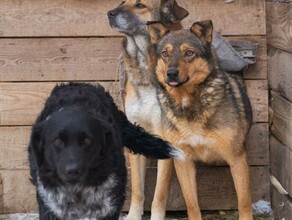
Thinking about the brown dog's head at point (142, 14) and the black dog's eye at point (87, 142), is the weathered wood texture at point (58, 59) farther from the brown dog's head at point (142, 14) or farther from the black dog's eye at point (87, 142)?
the black dog's eye at point (87, 142)

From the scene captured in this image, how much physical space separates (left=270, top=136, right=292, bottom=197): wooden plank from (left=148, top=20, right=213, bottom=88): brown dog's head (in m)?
0.92

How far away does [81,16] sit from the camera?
615 cm

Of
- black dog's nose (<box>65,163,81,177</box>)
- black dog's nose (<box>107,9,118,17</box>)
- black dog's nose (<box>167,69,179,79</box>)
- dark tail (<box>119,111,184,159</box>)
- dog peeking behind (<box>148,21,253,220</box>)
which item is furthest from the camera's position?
black dog's nose (<box>107,9,118,17</box>)

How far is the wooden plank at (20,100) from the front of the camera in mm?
6191

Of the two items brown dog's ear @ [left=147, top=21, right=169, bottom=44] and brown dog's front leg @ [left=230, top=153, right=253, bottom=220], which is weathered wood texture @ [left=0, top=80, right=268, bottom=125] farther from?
brown dog's ear @ [left=147, top=21, right=169, bottom=44]

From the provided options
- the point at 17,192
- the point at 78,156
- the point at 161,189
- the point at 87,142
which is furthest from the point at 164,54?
the point at 17,192

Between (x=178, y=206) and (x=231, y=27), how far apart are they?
160 cm

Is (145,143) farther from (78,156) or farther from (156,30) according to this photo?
(156,30)

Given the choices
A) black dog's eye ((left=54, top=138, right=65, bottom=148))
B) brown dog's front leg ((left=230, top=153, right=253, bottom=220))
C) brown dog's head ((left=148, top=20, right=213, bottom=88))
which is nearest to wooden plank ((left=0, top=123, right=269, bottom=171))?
brown dog's front leg ((left=230, top=153, right=253, bottom=220))

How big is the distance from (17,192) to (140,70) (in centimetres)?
147

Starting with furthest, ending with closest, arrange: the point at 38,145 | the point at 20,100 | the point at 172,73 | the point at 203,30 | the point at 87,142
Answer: the point at 20,100 < the point at 203,30 < the point at 172,73 < the point at 38,145 < the point at 87,142

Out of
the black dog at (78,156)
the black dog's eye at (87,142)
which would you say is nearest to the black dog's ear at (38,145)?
the black dog at (78,156)

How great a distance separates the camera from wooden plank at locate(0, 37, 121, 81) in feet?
20.2

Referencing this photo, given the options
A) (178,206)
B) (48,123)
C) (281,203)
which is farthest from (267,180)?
(48,123)
